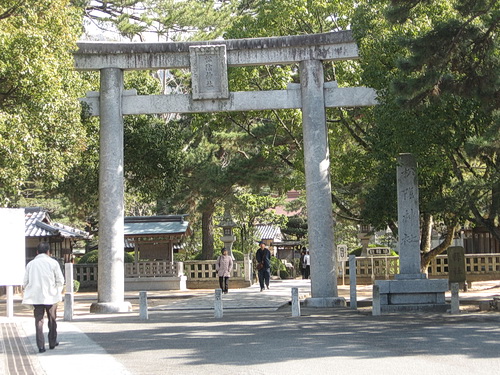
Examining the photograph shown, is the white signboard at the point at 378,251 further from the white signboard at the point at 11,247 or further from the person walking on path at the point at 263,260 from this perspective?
the white signboard at the point at 11,247

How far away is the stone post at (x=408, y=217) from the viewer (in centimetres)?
1731

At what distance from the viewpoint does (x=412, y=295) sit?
55.7ft

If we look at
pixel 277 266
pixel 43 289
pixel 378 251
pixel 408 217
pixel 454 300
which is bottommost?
pixel 454 300

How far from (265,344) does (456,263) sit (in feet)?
45.1

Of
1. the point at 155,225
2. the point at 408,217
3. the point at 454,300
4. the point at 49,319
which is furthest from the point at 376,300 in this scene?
the point at 155,225

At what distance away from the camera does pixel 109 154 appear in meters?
19.0

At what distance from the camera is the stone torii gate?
61.8 feet

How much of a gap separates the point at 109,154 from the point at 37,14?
13.1 feet

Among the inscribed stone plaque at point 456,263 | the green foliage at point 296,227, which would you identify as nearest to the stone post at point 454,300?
the inscribed stone plaque at point 456,263

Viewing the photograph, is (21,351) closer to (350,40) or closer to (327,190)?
(327,190)

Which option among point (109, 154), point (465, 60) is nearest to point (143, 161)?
point (109, 154)

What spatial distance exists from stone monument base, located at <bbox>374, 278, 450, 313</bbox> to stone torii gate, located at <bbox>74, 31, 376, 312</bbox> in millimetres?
2052

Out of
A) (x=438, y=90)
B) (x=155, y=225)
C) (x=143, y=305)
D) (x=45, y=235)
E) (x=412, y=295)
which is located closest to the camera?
(x=438, y=90)

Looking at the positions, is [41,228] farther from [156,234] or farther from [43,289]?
[43,289]
